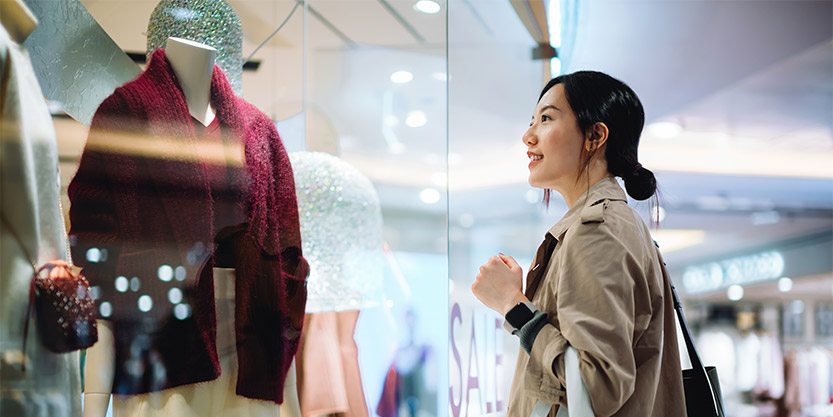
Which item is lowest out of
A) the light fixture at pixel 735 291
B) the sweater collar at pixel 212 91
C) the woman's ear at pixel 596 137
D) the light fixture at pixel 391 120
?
the light fixture at pixel 735 291

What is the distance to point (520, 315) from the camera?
4.56 ft

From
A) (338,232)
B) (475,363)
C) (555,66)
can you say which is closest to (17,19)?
(338,232)

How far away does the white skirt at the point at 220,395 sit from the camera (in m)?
1.26

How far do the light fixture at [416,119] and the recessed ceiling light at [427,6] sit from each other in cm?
29

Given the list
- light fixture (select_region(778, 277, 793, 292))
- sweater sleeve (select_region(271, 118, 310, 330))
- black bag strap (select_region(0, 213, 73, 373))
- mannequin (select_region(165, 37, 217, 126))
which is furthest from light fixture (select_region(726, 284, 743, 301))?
black bag strap (select_region(0, 213, 73, 373))

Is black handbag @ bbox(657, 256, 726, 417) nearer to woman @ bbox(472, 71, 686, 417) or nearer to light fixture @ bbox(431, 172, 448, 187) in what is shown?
woman @ bbox(472, 71, 686, 417)

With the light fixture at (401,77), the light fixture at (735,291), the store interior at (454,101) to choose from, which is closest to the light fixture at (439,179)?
the store interior at (454,101)

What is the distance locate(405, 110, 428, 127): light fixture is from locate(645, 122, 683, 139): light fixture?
13.7 feet

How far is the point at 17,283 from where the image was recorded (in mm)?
1024

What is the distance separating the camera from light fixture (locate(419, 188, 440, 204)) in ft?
7.20

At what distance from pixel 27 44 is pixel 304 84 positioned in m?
0.84

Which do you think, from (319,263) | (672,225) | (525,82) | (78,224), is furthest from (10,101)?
(672,225)

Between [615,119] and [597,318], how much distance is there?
1.53 ft

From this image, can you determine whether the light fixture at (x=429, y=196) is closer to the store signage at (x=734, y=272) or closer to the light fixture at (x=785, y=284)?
the store signage at (x=734, y=272)
